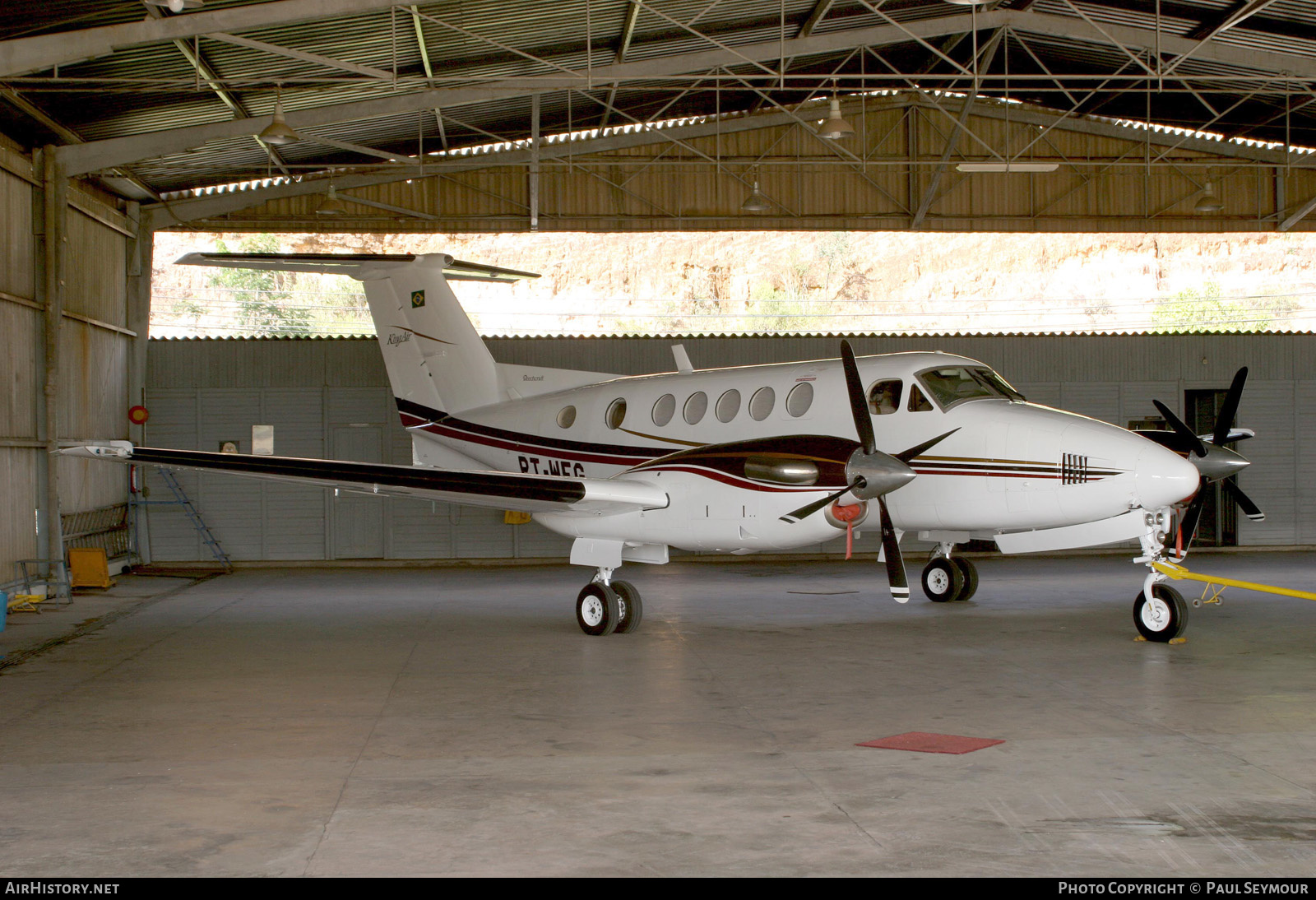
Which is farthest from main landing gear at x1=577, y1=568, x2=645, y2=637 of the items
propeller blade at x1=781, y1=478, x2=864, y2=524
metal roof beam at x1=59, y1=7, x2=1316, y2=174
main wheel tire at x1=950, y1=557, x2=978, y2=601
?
metal roof beam at x1=59, y1=7, x2=1316, y2=174

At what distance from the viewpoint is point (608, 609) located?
40.7 feet

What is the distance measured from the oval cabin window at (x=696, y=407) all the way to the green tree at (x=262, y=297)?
109 feet

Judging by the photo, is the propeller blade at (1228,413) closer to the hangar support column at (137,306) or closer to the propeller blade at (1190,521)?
the propeller blade at (1190,521)

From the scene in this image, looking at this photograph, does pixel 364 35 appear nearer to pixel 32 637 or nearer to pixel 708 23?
pixel 708 23

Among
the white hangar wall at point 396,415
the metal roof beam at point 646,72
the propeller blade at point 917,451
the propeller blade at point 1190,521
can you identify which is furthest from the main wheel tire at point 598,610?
the white hangar wall at point 396,415

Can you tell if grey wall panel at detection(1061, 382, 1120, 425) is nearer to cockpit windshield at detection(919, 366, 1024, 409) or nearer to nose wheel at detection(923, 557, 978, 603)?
nose wheel at detection(923, 557, 978, 603)

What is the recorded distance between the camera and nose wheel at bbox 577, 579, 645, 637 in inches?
489

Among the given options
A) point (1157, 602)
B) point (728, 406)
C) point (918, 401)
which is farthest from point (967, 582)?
point (728, 406)

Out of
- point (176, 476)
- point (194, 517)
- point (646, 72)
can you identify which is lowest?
point (194, 517)

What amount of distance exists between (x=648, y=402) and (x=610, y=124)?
38.4ft

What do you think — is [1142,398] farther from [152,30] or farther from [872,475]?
[152,30]

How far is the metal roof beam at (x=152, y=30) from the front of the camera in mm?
12844

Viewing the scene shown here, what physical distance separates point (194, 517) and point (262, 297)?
27257 millimetres
